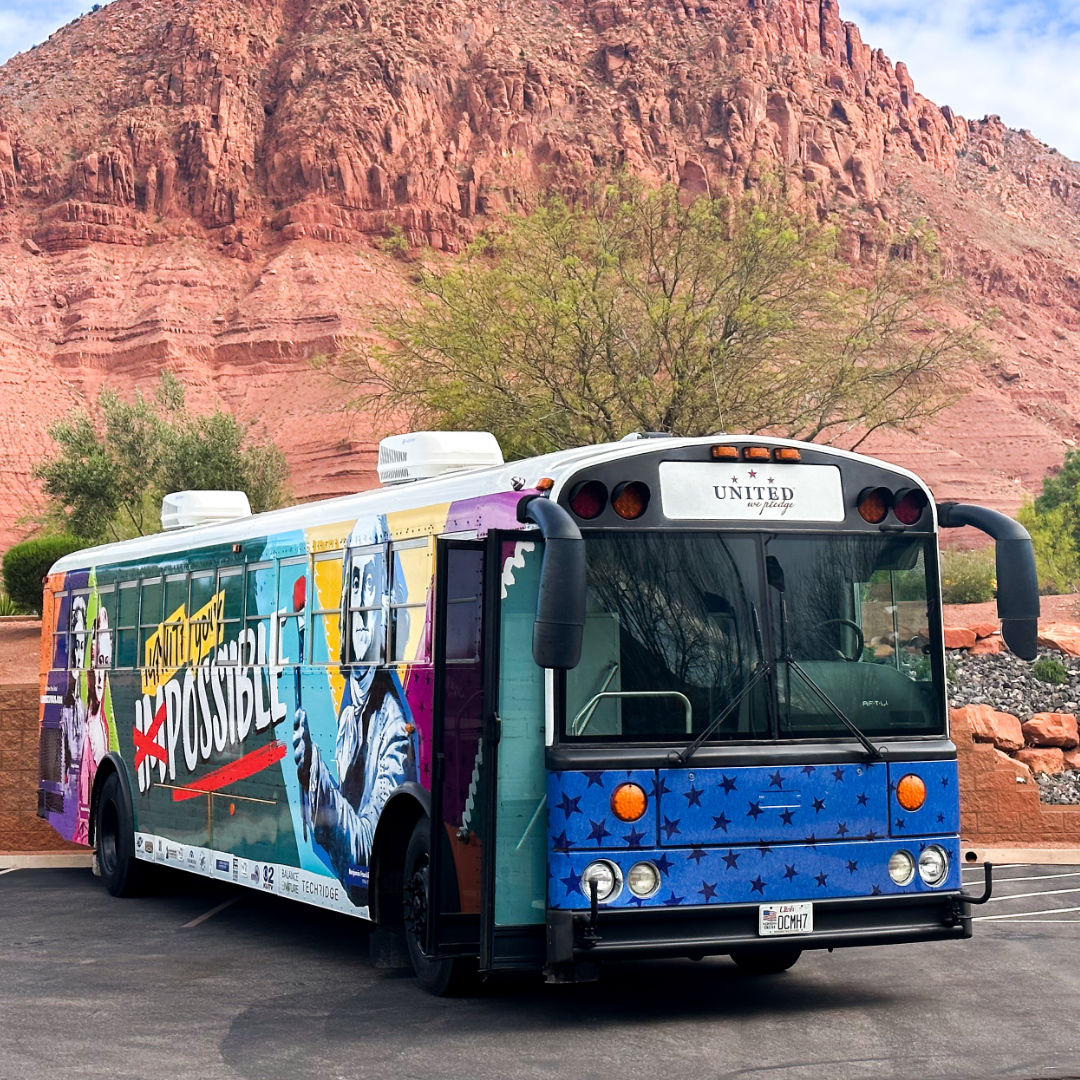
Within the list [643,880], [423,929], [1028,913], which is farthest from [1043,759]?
[643,880]

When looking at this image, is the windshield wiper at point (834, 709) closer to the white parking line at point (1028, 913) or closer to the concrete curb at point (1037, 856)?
the white parking line at point (1028, 913)

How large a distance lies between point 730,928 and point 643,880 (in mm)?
516

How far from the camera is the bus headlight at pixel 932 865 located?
28.9 feet

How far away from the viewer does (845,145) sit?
133750mm

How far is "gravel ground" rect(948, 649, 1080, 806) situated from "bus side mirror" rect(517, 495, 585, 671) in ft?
69.8

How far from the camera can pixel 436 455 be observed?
10742mm

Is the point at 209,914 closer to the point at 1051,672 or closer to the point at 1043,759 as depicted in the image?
the point at 1043,759

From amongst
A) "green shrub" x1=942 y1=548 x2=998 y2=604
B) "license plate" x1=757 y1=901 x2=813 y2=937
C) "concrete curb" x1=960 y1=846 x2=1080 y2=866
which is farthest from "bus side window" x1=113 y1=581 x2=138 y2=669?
"green shrub" x1=942 y1=548 x2=998 y2=604

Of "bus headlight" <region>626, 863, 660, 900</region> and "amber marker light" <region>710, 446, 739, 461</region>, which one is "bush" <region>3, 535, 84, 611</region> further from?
"bus headlight" <region>626, 863, 660, 900</region>

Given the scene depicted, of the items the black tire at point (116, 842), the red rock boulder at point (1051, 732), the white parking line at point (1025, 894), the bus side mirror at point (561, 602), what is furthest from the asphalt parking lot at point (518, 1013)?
the red rock boulder at point (1051, 732)

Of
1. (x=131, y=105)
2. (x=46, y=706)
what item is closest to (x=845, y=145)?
(x=131, y=105)

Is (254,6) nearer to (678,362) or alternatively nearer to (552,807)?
(678,362)

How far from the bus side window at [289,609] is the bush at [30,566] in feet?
109

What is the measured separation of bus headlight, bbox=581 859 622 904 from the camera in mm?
8172
